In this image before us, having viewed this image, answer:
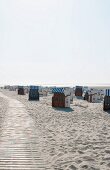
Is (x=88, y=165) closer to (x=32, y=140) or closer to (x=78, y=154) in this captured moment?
(x=78, y=154)

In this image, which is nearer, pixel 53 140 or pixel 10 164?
pixel 10 164

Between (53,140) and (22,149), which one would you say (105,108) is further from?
(22,149)

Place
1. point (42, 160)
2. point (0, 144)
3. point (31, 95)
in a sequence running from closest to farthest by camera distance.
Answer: point (42, 160) < point (0, 144) < point (31, 95)

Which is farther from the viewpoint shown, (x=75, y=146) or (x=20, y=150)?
(x=75, y=146)

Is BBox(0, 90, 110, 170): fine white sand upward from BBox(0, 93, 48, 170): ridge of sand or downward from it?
downward

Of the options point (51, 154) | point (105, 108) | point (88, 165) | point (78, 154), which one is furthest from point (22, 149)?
point (105, 108)

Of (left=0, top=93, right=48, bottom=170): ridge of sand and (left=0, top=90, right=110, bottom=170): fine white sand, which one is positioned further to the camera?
(left=0, top=90, right=110, bottom=170): fine white sand

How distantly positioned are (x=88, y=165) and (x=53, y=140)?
4.11 meters

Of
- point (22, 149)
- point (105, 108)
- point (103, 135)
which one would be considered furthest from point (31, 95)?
point (22, 149)

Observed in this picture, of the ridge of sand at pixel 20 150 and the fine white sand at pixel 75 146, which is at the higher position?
the ridge of sand at pixel 20 150

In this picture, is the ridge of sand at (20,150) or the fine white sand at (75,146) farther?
the fine white sand at (75,146)

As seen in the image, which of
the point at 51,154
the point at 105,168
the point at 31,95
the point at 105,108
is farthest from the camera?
the point at 31,95

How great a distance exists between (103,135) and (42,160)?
5394 mm

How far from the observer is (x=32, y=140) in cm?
1269
